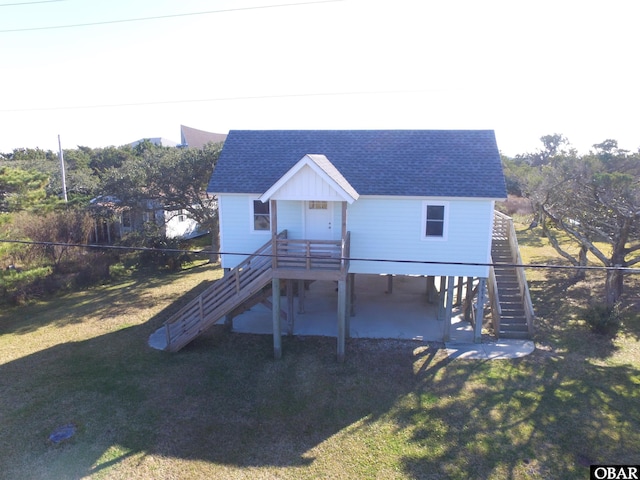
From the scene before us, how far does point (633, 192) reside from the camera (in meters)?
16.7

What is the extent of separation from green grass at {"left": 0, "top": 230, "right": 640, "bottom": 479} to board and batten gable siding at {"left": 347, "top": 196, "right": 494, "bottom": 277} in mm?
2912

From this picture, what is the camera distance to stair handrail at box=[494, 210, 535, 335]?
1470 centimetres

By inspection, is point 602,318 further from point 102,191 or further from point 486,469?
point 102,191

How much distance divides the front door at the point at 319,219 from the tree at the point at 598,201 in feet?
37.3

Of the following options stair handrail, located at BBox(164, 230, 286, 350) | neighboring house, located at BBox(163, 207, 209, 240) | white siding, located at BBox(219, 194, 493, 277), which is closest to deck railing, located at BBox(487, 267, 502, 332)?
white siding, located at BBox(219, 194, 493, 277)

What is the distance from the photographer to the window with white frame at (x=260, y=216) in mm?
14070

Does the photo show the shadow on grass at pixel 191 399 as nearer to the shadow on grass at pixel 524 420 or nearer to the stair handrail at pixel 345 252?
the shadow on grass at pixel 524 420

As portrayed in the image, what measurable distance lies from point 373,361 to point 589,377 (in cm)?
637

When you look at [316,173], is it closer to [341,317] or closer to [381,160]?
[381,160]

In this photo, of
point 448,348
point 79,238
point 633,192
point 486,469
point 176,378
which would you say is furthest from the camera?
point 79,238

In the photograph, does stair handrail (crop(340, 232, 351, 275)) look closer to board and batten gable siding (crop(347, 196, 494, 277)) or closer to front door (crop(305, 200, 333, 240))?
board and batten gable siding (crop(347, 196, 494, 277))

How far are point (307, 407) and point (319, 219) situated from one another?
241 inches

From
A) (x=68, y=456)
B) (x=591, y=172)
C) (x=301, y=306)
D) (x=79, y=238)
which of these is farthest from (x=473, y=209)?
(x=79, y=238)

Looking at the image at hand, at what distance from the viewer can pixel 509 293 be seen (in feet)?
53.3
